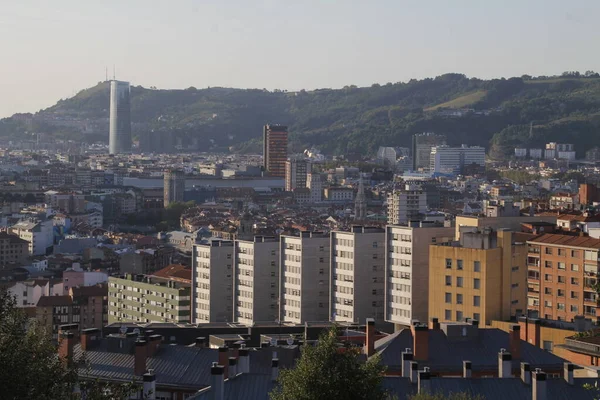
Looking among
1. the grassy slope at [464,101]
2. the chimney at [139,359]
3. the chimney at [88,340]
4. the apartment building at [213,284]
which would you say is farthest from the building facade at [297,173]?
the chimney at [139,359]

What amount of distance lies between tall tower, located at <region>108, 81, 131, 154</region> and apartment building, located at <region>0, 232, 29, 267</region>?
426 ft

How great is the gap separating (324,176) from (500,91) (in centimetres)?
6992

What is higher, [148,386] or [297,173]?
[297,173]

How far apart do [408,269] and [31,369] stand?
18128mm

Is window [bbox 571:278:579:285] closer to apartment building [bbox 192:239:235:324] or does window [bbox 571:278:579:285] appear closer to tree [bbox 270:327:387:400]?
apartment building [bbox 192:239:235:324]

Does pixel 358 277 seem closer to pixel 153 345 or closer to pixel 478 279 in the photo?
pixel 478 279

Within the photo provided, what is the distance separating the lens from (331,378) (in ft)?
38.2

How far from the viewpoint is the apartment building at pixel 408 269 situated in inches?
1105

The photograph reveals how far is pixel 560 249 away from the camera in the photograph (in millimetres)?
29656

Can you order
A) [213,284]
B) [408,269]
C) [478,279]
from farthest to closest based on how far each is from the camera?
[213,284]
[408,269]
[478,279]

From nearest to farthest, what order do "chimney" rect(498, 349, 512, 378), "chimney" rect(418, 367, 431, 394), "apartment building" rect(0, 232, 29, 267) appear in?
"chimney" rect(418, 367, 431, 394) < "chimney" rect(498, 349, 512, 378) < "apartment building" rect(0, 232, 29, 267)

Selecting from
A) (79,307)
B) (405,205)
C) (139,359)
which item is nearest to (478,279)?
(139,359)

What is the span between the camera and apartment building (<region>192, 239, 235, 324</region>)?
111ft

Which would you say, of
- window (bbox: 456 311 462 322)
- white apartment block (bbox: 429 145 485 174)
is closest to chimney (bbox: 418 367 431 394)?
window (bbox: 456 311 462 322)
